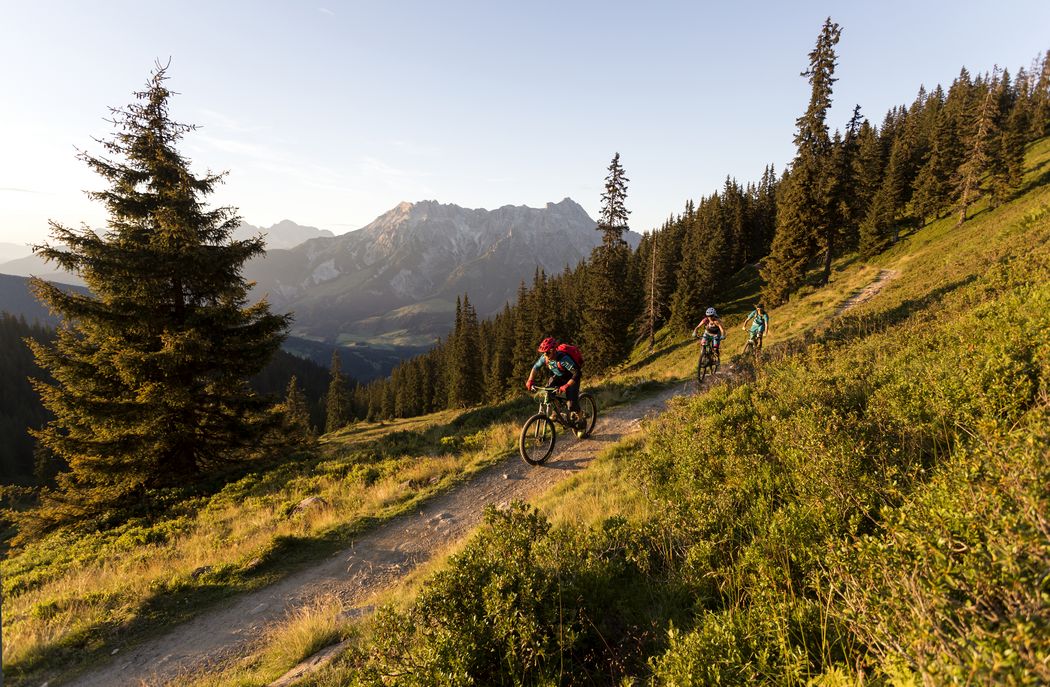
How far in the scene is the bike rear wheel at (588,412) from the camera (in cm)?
1184

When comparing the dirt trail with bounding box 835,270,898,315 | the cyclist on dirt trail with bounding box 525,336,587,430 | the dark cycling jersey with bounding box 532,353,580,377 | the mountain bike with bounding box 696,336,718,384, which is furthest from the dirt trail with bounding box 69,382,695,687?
the dirt trail with bounding box 835,270,898,315

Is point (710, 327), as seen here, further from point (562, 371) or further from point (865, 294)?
point (865, 294)

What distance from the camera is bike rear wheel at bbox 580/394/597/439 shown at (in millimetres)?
11839

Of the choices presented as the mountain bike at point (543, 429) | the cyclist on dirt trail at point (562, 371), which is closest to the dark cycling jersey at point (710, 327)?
the cyclist on dirt trail at point (562, 371)

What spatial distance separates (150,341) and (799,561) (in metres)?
18.7

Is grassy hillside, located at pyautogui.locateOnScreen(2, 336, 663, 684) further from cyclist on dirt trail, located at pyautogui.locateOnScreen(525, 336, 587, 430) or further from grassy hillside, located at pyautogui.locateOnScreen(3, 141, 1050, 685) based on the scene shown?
→ cyclist on dirt trail, located at pyautogui.locateOnScreen(525, 336, 587, 430)

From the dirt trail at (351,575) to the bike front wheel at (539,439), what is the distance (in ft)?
0.88

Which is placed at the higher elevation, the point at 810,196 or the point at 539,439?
the point at 810,196

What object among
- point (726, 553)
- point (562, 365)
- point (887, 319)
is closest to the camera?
point (726, 553)

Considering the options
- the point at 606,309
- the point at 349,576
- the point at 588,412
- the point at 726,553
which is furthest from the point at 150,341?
the point at 606,309

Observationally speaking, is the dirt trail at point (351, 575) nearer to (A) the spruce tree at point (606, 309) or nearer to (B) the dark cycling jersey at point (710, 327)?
(B) the dark cycling jersey at point (710, 327)

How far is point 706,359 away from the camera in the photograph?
15.5m

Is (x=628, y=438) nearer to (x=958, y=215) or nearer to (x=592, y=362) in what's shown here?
(x=592, y=362)

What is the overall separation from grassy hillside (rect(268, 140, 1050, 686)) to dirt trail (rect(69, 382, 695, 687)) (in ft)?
6.06
